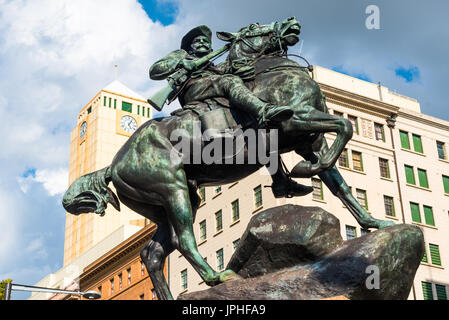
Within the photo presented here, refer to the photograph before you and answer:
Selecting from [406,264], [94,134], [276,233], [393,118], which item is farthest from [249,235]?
[94,134]

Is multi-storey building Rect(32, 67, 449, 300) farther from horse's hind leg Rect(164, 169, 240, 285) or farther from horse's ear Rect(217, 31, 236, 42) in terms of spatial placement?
horse's hind leg Rect(164, 169, 240, 285)

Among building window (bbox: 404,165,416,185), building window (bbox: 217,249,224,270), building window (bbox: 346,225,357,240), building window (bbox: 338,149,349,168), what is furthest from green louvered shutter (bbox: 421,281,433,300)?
building window (bbox: 217,249,224,270)

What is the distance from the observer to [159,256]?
1148cm

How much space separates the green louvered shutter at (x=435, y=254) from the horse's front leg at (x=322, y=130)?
52.8 meters

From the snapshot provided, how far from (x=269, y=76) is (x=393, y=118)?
5725 centimetres

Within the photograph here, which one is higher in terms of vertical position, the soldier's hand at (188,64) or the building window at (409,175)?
the building window at (409,175)

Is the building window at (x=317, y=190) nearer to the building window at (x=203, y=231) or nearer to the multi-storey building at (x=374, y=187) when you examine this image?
the multi-storey building at (x=374, y=187)

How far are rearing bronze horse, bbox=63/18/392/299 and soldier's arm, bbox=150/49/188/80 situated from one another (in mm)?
719

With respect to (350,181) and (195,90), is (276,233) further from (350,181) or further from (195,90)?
(350,181)

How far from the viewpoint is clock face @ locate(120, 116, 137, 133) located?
118812 millimetres

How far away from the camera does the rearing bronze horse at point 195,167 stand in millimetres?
10773

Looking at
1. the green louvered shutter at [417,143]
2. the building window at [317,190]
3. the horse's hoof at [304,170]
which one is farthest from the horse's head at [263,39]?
the green louvered shutter at [417,143]

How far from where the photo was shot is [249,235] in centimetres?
1090

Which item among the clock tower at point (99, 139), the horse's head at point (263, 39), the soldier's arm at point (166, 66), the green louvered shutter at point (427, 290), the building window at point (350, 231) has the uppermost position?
the clock tower at point (99, 139)
